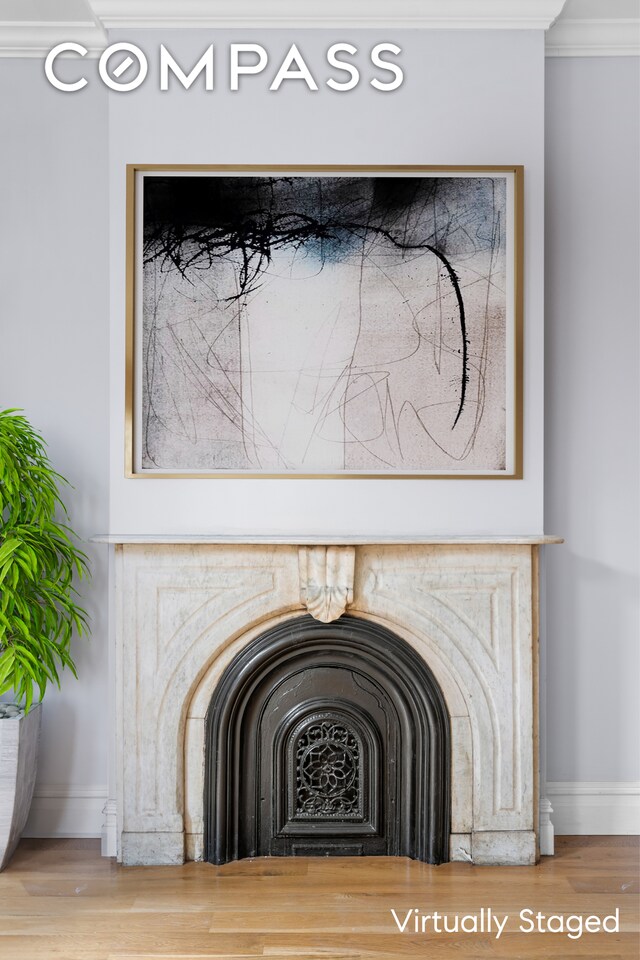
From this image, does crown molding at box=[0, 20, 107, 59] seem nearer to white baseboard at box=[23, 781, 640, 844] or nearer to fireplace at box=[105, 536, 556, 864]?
fireplace at box=[105, 536, 556, 864]

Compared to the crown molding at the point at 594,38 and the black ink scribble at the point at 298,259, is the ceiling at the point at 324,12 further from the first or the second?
the black ink scribble at the point at 298,259

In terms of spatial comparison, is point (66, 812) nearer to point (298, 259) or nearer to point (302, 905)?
point (302, 905)

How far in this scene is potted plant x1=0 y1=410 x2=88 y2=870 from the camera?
7.50 feet

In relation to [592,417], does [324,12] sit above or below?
above

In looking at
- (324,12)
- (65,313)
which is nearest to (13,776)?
(65,313)

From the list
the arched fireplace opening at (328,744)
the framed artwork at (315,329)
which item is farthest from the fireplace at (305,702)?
the framed artwork at (315,329)

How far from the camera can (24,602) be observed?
2.33 m

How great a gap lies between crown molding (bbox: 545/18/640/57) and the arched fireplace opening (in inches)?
82.2

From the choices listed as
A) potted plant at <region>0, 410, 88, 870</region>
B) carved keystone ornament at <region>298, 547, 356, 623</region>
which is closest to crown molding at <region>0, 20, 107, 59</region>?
potted plant at <region>0, 410, 88, 870</region>

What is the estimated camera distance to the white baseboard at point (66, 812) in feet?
8.77

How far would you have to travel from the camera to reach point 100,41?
267 centimetres

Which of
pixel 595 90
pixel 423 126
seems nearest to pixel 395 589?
pixel 423 126

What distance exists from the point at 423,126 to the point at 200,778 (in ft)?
7.31

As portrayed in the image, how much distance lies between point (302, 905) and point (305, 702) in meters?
0.58
